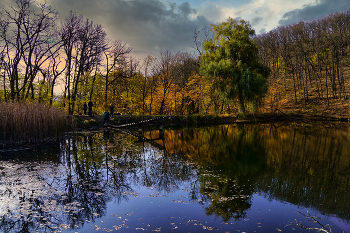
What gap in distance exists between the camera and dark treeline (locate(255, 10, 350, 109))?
2972 centimetres

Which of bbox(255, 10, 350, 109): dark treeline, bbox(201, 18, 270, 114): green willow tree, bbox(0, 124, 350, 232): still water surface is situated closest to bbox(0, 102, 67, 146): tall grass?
bbox(0, 124, 350, 232): still water surface

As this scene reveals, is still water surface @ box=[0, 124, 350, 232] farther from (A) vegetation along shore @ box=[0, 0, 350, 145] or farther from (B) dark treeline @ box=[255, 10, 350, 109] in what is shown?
(B) dark treeline @ box=[255, 10, 350, 109]

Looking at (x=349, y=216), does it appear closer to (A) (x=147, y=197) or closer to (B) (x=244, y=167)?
(B) (x=244, y=167)

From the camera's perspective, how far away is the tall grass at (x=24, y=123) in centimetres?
1080

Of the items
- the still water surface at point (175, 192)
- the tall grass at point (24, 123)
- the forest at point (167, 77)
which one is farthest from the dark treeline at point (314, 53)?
the tall grass at point (24, 123)

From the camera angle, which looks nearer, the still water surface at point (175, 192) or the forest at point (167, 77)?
the still water surface at point (175, 192)

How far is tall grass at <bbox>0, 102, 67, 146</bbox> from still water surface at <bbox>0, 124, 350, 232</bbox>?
1.69m

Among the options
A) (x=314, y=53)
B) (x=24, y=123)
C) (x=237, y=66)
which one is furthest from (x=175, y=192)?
(x=314, y=53)

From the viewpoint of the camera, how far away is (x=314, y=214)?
4.48 m

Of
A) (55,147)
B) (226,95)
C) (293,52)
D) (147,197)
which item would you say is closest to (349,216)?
(147,197)

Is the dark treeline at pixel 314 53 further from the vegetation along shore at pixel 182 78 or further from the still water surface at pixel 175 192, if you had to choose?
the still water surface at pixel 175 192

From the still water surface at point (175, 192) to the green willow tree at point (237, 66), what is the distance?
542 inches

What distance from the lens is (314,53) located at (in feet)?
111

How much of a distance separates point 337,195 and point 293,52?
113 feet
